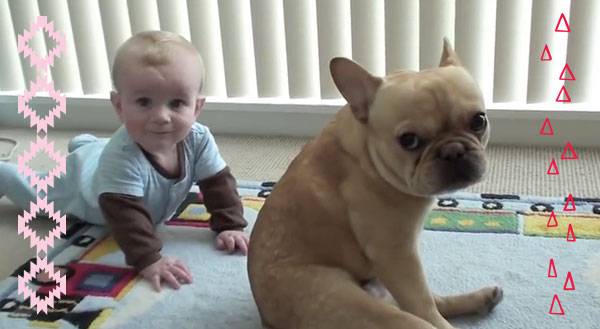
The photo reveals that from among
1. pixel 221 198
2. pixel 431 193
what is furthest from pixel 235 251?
pixel 431 193

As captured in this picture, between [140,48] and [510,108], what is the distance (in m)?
0.82

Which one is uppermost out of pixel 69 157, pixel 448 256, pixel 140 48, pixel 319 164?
pixel 140 48

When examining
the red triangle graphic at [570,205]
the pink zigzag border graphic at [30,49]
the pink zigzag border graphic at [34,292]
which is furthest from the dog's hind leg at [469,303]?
the pink zigzag border graphic at [30,49]

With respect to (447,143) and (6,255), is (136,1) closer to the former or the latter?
(6,255)

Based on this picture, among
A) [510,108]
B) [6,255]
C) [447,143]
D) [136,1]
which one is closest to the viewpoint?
[447,143]

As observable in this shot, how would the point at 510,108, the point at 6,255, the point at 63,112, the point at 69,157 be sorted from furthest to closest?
the point at 63,112, the point at 510,108, the point at 69,157, the point at 6,255

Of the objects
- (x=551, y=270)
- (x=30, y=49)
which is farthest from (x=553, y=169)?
(x=30, y=49)

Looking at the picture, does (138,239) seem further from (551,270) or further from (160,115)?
(551,270)

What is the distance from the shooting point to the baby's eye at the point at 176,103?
104 cm

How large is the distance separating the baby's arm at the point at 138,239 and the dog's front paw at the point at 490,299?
42 centimetres

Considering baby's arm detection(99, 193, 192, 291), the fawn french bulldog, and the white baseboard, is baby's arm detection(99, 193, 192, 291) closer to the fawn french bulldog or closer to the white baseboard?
the fawn french bulldog

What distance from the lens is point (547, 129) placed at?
4.83ft

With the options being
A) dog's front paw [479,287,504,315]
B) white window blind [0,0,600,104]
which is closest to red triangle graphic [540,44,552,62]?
white window blind [0,0,600,104]

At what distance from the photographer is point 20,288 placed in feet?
3.32
